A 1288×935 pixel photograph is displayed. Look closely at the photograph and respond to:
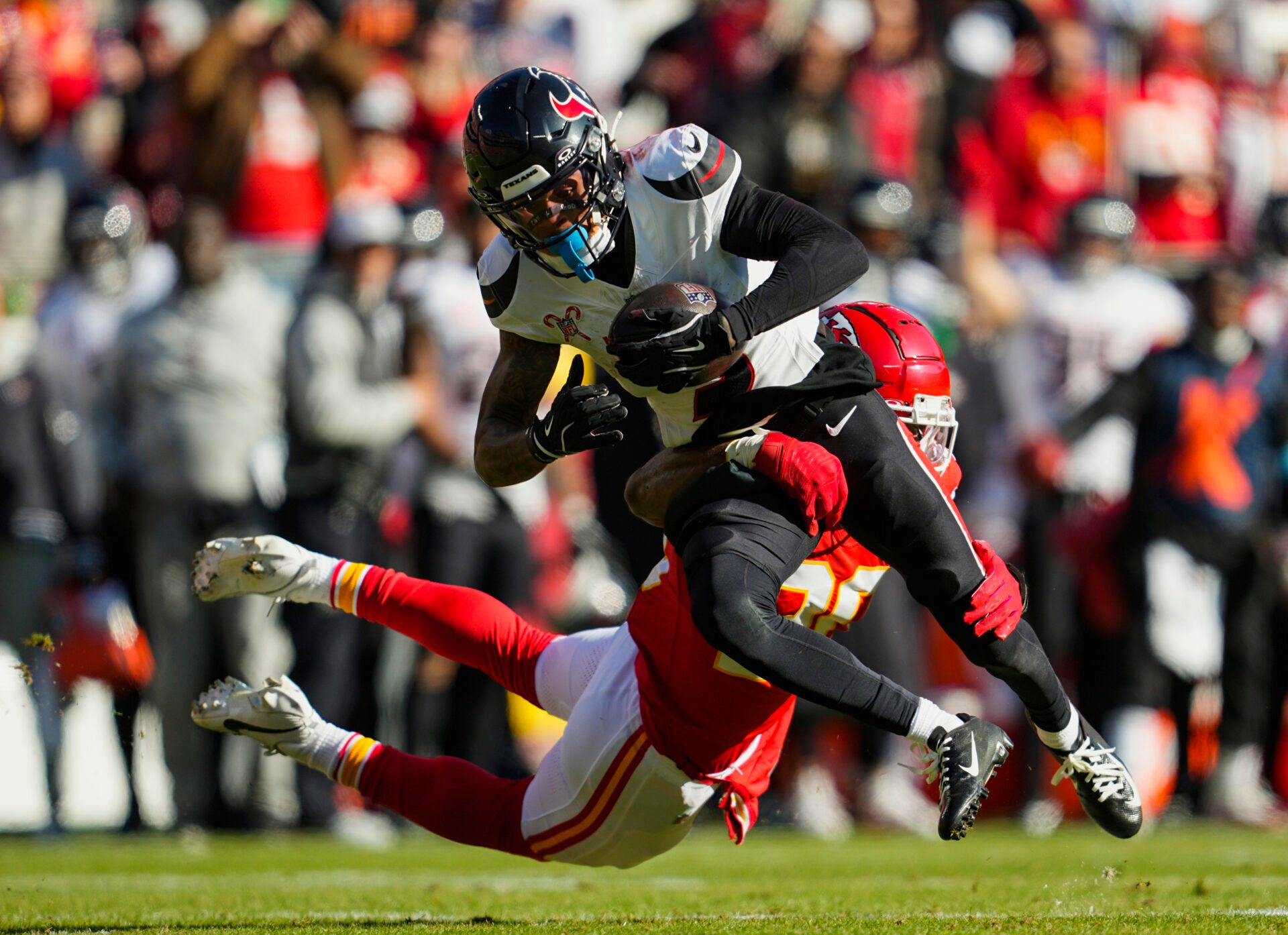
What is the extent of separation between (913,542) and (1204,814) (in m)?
4.52

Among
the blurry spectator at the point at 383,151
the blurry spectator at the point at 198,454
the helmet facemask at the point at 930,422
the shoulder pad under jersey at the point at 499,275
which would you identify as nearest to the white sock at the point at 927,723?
the helmet facemask at the point at 930,422

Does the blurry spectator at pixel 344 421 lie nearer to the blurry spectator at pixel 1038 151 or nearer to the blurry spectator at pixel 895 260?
the blurry spectator at pixel 895 260

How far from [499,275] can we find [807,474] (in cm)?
100

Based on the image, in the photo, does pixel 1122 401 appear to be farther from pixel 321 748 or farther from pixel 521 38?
pixel 321 748

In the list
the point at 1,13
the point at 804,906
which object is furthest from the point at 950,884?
the point at 1,13

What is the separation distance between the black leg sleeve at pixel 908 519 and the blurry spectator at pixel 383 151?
4.71 metres

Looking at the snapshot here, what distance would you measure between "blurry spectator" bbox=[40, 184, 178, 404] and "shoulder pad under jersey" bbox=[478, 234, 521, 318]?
138 inches

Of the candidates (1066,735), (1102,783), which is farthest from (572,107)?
(1102,783)

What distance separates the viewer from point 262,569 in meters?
4.90

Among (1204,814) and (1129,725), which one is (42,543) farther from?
(1204,814)

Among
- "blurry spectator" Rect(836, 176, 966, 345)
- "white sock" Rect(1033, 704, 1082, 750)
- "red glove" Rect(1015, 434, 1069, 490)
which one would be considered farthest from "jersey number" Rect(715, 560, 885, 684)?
"red glove" Rect(1015, 434, 1069, 490)

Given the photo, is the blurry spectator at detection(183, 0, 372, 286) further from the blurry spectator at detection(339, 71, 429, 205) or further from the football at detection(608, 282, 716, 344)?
the football at detection(608, 282, 716, 344)

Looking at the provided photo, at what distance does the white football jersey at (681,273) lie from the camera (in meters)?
4.52

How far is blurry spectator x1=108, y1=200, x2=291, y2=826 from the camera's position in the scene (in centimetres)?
761
